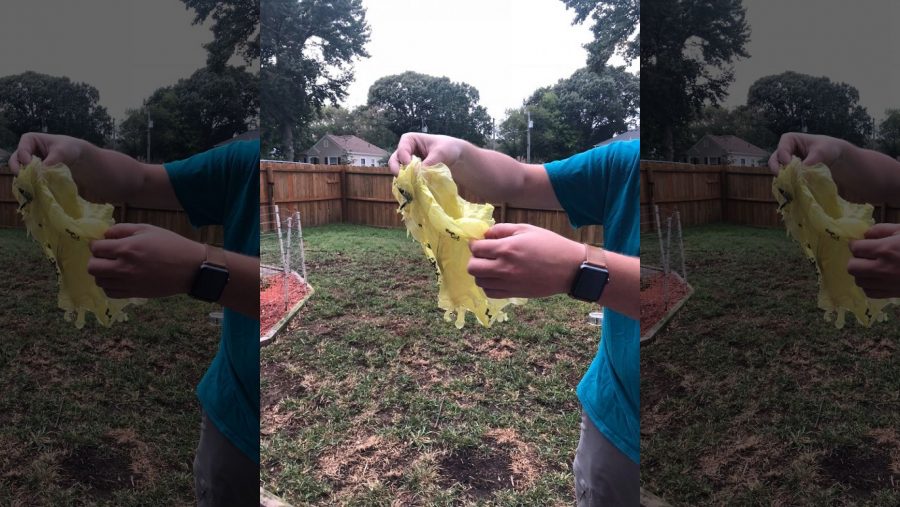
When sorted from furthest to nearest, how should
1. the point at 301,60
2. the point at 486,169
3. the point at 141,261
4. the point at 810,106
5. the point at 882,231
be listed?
the point at 301,60
the point at 486,169
the point at 141,261
the point at 810,106
the point at 882,231

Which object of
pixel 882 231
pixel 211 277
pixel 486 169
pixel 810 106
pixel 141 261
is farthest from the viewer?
pixel 486 169

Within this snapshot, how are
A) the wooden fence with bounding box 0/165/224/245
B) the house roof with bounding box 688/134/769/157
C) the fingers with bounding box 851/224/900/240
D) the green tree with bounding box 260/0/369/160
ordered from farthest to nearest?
the green tree with bounding box 260/0/369/160, the wooden fence with bounding box 0/165/224/245, the house roof with bounding box 688/134/769/157, the fingers with bounding box 851/224/900/240

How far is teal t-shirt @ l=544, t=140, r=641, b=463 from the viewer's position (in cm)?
212

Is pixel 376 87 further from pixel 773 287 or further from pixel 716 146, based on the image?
pixel 773 287

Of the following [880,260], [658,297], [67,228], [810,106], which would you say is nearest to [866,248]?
[880,260]

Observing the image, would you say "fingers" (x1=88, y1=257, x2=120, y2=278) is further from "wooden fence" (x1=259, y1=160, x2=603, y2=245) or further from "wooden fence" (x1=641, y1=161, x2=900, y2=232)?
"wooden fence" (x1=641, y1=161, x2=900, y2=232)

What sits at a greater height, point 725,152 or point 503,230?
point 725,152

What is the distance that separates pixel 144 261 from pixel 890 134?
234 cm

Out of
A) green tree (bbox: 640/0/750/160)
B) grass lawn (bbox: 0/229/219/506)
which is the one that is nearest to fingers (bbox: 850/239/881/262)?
green tree (bbox: 640/0/750/160)

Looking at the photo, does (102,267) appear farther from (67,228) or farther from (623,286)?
(623,286)

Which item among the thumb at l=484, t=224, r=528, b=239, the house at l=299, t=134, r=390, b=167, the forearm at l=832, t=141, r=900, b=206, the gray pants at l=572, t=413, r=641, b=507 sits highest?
the house at l=299, t=134, r=390, b=167

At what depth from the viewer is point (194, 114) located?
6.96 ft

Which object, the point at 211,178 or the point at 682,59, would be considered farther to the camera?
the point at 211,178

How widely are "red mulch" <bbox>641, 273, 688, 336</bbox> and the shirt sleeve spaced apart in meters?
1.49
